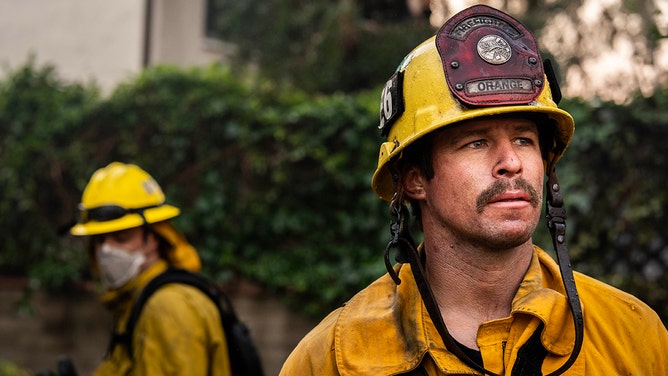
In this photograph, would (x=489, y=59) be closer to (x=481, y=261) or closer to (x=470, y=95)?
(x=470, y=95)

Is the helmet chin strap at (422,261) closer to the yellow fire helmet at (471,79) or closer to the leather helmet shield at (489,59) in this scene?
the yellow fire helmet at (471,79)

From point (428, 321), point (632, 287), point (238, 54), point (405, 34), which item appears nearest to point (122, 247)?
point (428, 321)

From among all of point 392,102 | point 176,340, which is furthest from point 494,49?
point 176,340

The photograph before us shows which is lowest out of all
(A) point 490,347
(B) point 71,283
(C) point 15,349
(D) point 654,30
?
(C) point 15,349

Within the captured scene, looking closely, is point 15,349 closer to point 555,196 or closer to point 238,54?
point 238,54

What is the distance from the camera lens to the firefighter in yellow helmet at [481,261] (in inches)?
100

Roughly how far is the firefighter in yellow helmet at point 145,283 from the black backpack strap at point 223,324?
0.03 meters

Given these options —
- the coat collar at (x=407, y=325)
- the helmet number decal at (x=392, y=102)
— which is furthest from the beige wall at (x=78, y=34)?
the coat collar at (x=407, y=325)

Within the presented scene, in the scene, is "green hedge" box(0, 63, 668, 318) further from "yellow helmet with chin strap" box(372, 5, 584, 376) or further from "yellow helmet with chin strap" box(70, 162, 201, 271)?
"yellow helmet with chin strap" box(372, 5, 584, 376)

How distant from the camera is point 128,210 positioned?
477 centimetres

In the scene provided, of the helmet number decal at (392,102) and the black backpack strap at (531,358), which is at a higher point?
the helmet number decal at (392,102)

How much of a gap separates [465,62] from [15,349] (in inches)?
254

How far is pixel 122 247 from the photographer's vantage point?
471cm

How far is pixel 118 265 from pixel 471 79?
2666mm
